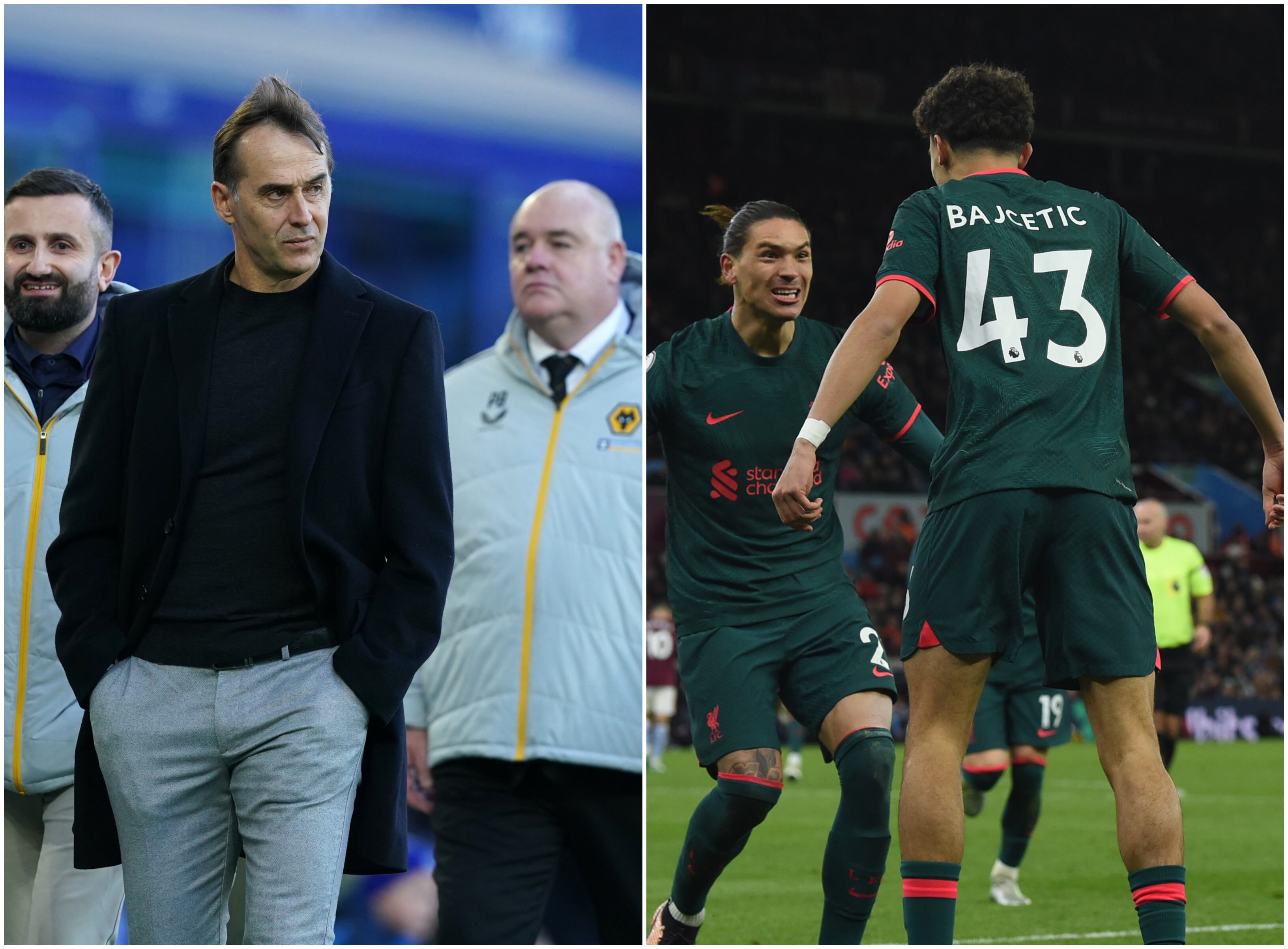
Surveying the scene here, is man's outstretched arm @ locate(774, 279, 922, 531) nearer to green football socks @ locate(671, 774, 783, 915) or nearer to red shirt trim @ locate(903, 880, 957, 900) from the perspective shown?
red shirt trim @ locate(903, 880, 957, 900)

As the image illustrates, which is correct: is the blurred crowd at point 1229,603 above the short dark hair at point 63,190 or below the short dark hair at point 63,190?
below

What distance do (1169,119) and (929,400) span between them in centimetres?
417

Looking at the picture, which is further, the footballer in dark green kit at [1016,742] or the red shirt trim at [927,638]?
the footballer in dark green kit at [1016,742]

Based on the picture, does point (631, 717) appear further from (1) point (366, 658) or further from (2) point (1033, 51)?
(2) point (1033, 51)

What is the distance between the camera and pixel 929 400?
59.5 feet

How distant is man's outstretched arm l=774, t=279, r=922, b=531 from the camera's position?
3.04 m

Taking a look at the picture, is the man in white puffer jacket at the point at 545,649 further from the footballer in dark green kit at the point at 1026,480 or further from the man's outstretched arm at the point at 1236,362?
the man's outstretched arm at the point at 1236,362

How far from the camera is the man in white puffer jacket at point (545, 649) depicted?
4074 mm

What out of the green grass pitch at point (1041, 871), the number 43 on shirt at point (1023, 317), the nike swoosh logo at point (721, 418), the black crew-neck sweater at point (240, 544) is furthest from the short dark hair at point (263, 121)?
the green grass pitch at point (1041, 871)

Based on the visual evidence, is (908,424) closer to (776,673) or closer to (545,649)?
(776,673)

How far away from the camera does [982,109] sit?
3268 mm

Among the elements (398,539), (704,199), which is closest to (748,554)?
(398,539)

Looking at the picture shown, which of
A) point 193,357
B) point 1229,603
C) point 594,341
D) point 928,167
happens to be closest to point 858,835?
point 594,341

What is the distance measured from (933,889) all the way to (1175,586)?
19.8 ft
